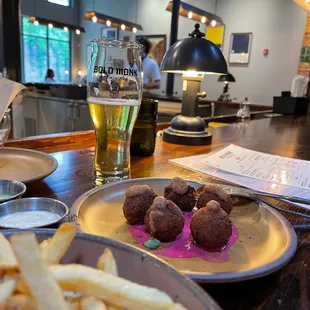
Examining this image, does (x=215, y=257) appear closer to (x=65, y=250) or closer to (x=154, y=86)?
(x=65, y=250)

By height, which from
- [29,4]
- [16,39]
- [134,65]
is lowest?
[134,65]

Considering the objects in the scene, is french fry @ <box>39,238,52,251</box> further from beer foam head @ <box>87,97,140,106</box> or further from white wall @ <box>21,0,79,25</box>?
white wall @ <box>21,0,79,25</box>

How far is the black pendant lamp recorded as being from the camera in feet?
5.05

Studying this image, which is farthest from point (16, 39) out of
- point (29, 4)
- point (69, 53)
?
point (69, 53)

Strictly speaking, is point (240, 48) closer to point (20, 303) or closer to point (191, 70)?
point (191, 70)

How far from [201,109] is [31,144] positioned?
13.1ft

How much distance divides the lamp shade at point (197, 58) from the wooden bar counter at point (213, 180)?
0.36m

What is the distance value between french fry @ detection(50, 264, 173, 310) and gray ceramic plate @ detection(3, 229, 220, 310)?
18 millimetres

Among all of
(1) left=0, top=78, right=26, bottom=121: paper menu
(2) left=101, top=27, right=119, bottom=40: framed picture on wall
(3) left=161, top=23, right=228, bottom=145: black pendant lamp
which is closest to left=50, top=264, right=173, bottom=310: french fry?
(1) left=0, top=78, right=26, bottom=121: paper menu

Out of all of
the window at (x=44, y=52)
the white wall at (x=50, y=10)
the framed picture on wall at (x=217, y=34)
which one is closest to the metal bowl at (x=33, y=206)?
the framed picture on wall at (x=217, y=34)

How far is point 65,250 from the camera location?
15.1 inches

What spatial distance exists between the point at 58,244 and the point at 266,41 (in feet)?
27.9

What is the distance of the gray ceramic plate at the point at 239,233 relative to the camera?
0.50m

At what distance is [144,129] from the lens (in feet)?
4.12
